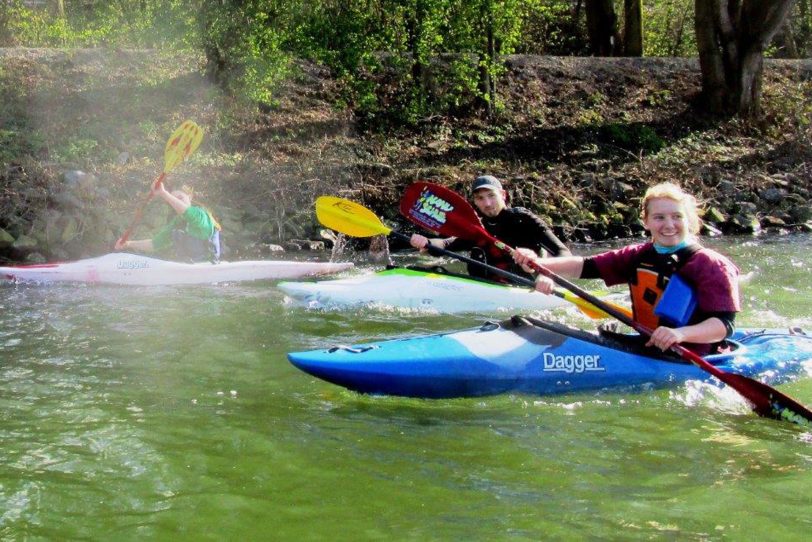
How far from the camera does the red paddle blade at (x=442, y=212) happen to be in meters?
5.39

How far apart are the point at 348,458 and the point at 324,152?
9.38 metres

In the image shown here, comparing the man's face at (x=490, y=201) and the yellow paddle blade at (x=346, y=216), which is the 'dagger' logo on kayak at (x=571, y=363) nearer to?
the yellow paddle blade at (x=346, y=216)

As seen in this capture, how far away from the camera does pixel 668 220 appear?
4066mm

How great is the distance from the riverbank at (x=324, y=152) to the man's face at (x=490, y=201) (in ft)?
14.5

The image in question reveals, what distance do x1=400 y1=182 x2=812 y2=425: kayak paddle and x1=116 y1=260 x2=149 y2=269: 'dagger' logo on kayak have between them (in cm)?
351

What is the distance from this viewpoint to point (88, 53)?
523 inches

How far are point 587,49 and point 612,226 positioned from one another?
24.9 ft

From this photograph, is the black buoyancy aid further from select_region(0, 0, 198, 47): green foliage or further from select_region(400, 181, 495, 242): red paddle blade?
select_region(0, 0, 198, 47): green foliage

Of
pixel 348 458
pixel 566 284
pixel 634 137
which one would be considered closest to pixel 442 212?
pixel 566 284

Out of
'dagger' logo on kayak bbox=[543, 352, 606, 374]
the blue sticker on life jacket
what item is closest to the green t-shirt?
'dagger' logo on kayak bbox=[543, 352, 606, 374]

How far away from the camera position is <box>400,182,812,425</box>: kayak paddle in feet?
12.7

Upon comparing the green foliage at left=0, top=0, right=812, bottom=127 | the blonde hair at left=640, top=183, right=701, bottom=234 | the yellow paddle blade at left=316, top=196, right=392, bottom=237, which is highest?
the green foliage at left=0, top=0, right=812, bottom=127

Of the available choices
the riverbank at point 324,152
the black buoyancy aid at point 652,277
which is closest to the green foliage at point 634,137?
the riverbank at point 324,152

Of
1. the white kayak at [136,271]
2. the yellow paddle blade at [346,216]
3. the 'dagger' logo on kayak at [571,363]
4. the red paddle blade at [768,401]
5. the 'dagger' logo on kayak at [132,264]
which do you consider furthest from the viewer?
the 'dagger' logo on kayak at [132,264]
